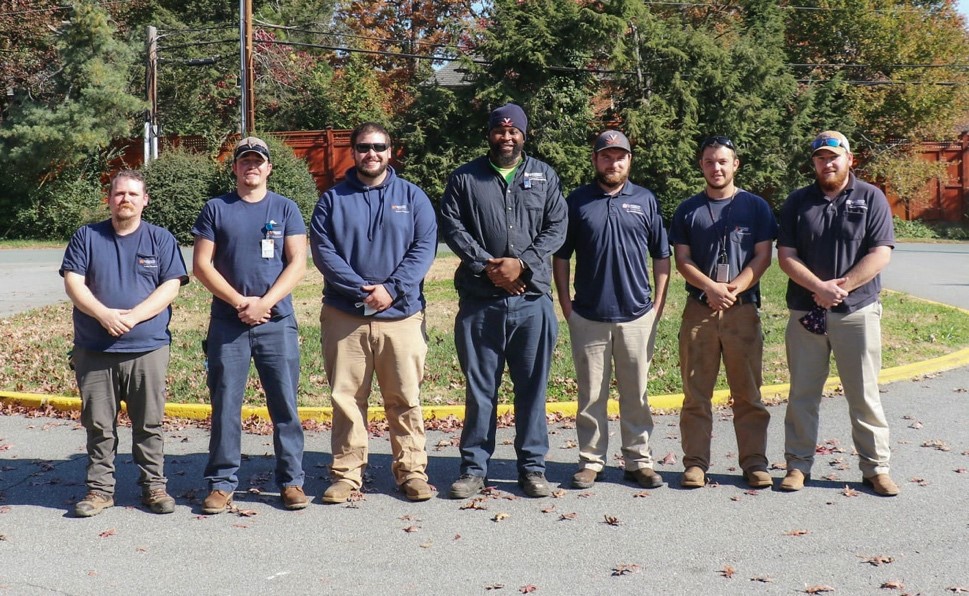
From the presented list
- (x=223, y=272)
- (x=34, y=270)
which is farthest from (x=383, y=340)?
(x=34, y=270)

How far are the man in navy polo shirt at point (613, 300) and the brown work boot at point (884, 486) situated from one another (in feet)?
4.23

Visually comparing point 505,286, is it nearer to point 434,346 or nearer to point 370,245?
point 370,245

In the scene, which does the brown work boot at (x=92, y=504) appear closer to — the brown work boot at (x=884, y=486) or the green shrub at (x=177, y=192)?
the brown work boot at (x=884, y=486)

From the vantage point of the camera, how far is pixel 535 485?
19.7 ft

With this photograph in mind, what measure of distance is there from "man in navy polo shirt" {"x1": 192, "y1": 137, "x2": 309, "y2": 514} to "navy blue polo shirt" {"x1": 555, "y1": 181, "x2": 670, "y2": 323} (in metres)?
1.74

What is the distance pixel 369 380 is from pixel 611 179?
195 cm

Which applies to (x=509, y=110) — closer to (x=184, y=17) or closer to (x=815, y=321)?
(x=815, y=321)

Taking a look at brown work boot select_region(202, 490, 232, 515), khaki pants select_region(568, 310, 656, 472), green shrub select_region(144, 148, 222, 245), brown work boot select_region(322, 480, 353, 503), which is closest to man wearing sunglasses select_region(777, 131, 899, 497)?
khaki pants select_region(568, 310, 656, 472)

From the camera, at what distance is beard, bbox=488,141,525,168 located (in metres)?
6.02

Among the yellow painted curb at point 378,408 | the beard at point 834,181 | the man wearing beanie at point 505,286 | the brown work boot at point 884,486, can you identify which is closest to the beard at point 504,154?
the man wearing beanie at point 505,286

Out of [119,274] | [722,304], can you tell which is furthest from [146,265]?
[722,304]

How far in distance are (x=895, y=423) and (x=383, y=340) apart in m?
4.35

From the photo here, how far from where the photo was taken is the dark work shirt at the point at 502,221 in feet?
19.5

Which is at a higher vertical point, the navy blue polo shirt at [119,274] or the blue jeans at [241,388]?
the navy blue polo shirt at [119,274]
